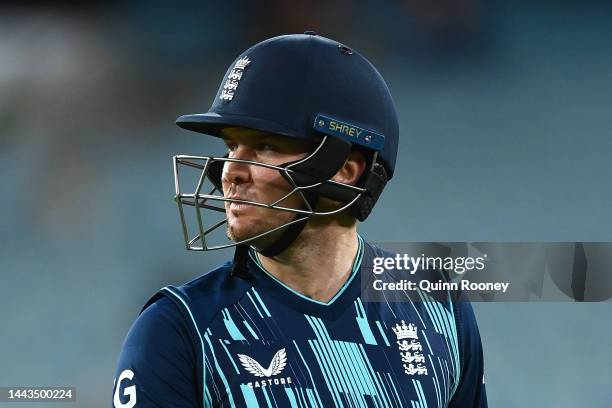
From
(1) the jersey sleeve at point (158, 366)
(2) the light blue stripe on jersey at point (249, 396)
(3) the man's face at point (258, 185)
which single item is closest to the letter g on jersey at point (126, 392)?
(1) the jersey sleeve at point (158, 366)

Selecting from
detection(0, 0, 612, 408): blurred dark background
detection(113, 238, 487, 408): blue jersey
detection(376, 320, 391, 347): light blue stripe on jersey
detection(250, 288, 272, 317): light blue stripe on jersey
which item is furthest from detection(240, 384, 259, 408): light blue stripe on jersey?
detection(0, 0, 612, 408): blurred dark background

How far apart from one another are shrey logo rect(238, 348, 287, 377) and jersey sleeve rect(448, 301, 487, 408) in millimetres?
387

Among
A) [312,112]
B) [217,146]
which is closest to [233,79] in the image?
[312,112]

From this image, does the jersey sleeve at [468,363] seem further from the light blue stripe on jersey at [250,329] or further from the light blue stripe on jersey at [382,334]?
the light blue stripe on jersey at [250,329]

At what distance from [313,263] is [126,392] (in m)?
0.39

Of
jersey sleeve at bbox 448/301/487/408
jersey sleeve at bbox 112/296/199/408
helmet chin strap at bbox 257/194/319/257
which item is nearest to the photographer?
jersey sleeve at bbox 112/296/199/408

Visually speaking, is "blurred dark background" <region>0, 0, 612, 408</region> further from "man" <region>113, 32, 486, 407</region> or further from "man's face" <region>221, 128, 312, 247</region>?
"man's face" <region>221, 128, 312, 247</region>

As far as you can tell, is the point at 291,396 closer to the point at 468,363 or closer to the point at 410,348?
the point at 410,348

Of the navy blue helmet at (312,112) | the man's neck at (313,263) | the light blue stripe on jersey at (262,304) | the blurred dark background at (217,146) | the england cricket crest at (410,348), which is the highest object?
the blurred dark background at (217,146)

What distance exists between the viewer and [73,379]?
383 cm

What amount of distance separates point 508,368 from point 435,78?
1.23 metres

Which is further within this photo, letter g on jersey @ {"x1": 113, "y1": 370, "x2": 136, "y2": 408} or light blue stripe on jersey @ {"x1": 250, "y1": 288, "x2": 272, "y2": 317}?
light blue stripe on jersey @ {"x1": 250, "y1": 288, "x2": 272, "y2": 317}

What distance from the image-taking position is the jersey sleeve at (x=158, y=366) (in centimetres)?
152

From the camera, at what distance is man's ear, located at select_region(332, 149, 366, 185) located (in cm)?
170
